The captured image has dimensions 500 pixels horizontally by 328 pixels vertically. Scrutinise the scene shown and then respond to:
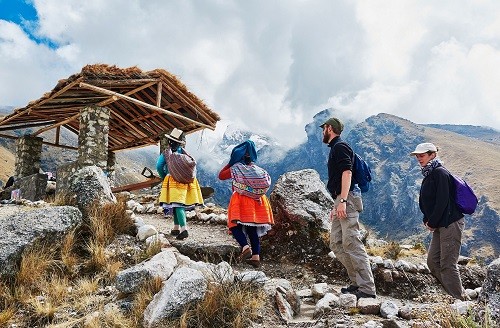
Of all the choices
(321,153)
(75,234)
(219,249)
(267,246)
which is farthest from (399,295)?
(321,153)

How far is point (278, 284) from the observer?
13.7ft

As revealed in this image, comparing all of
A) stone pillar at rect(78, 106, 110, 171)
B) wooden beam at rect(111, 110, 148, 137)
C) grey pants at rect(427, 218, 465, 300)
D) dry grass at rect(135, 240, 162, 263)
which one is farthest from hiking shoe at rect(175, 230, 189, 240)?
wooden beam at rect(111, 110, 148, 137)

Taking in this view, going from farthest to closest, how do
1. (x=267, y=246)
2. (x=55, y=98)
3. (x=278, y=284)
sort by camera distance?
(x=55, y=98) < (x=267, y=246) < (x=278, y=284)

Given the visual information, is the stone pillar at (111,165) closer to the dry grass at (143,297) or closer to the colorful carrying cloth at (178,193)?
the colorful carrying cloth at (178,193)

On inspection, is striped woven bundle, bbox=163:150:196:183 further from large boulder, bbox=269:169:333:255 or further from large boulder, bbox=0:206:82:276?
large boulder, bbox=0:206:82:276

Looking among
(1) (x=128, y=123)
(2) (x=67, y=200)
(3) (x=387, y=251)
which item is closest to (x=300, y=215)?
(3) (x=387, y=251)

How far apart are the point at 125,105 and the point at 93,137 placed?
10.2 ft

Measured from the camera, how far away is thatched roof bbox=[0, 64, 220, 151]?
34.7ft

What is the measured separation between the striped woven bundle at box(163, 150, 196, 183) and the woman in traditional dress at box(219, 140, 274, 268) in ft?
2.99

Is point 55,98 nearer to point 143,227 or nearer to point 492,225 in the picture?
point 143,227

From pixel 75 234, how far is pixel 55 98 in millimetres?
7362

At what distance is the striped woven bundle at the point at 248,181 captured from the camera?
5.95 metres

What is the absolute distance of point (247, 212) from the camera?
5867mm

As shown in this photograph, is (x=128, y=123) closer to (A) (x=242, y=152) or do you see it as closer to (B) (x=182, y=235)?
(B) (x=182, y=235)
